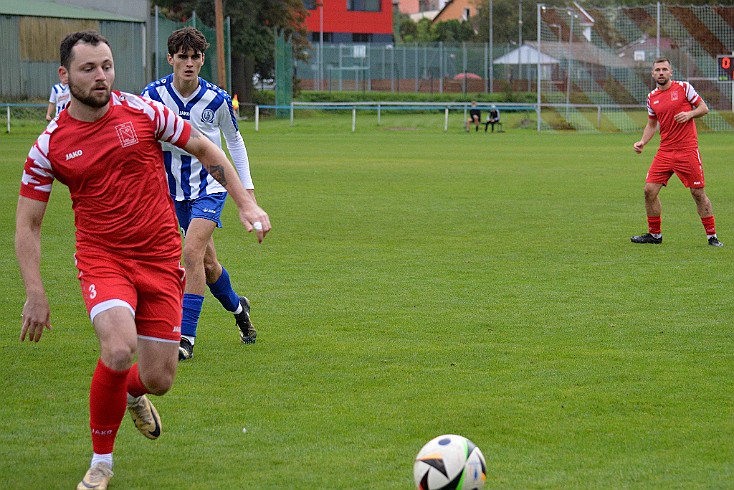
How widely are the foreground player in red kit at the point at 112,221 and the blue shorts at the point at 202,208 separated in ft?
6.94

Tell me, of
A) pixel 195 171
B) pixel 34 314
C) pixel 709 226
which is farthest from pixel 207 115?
pixel 709 226

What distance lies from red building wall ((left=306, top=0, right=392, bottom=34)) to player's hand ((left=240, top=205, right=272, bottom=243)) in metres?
80.5

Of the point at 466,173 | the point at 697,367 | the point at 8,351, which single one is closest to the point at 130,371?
the point at 8,351

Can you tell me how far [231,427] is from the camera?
544cm

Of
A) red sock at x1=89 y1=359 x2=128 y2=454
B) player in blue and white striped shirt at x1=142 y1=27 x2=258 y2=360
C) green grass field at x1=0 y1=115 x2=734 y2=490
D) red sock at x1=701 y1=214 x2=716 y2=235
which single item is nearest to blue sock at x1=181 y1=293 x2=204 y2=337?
player in blue and white striped shirt at x1=142 y1=27 x2=258 y2=360

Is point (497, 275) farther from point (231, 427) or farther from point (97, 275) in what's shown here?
point (97, 275)

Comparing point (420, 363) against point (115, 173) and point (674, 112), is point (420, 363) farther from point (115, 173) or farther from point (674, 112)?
point (674, 112)

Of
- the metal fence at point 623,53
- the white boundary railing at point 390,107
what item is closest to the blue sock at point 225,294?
the metal fence at point 623,53

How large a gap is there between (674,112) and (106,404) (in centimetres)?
1004

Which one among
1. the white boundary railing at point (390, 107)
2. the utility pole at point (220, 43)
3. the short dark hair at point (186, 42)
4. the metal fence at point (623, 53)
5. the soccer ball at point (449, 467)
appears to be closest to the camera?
the soccer ball at point (449, 467)

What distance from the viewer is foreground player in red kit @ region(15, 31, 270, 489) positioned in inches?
179

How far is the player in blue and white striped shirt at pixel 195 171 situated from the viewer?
22.7ft

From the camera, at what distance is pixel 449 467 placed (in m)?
4.17

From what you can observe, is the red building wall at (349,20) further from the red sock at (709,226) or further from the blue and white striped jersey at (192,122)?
the blue and white striped jersey at (192,122)
